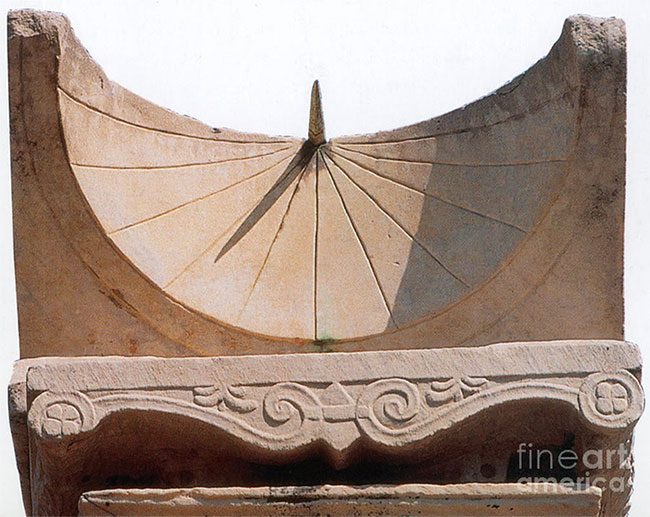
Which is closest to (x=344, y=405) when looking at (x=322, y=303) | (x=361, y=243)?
(x=322, y=303)

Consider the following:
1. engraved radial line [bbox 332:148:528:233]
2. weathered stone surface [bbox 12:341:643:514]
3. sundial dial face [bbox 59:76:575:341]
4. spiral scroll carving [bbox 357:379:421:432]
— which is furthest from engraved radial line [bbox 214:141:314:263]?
spiral scroll carving [bbox 357:379:421:432]

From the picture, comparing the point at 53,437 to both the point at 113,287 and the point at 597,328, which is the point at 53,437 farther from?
the point at 597,328

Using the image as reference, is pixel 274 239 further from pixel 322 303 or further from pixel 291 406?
pixel 291 406

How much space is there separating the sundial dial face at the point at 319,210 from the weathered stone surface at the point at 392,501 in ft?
2.53

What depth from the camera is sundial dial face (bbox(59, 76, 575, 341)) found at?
7676mm

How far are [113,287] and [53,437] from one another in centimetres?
73

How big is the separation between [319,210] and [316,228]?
0.29ft

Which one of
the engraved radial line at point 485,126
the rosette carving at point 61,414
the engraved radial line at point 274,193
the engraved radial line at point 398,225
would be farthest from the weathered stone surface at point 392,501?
the engraved radial line at point 485,126

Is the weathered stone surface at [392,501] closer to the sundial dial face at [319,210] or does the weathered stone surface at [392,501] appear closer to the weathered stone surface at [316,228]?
the weathered stone surface at [316,228]

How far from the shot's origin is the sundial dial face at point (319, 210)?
7676mm

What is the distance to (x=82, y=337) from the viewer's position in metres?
7.56

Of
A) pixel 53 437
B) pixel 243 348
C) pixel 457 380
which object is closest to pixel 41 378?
pixel 53 437

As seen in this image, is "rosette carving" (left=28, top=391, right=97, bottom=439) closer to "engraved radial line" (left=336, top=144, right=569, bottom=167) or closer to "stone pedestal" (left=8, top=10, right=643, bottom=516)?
"stone pedestal" (left=8, top=10, right=643, bottom=516)

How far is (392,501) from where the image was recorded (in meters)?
6.99
